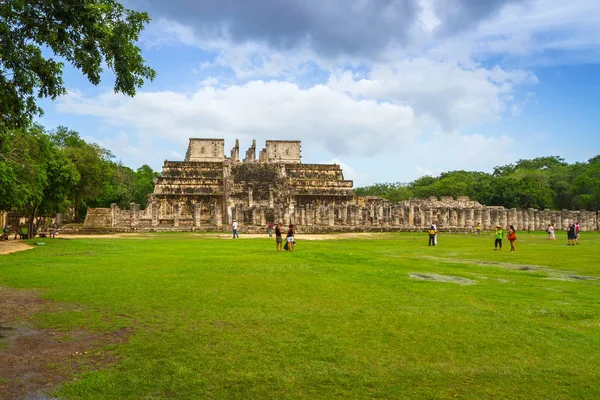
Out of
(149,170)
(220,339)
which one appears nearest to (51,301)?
(220,339)

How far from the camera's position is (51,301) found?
7.75 meters

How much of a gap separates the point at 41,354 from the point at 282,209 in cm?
3249

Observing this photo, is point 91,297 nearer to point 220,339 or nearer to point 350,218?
point 220,339

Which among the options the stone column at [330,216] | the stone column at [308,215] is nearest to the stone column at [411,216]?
the stone column at [330,216]

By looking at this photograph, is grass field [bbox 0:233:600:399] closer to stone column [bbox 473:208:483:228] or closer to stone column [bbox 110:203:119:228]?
A: stone column [bbox 110:203:119:228]

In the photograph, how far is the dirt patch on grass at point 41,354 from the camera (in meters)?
4.38

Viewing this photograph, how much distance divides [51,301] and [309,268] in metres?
6.28

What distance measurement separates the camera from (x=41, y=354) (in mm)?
5176

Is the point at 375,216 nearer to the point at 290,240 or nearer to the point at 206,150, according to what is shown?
the point at 290,240

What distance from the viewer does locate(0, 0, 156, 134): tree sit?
6.35 metres

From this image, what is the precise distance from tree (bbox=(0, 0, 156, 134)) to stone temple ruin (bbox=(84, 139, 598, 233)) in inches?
995

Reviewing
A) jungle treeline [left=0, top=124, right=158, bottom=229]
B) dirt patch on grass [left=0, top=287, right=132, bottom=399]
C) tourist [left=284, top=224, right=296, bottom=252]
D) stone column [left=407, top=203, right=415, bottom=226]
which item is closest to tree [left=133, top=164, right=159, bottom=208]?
jungle treeline [left=0, top=124, right=158, bottom=229]

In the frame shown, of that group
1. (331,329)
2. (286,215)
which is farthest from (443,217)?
(331,329)

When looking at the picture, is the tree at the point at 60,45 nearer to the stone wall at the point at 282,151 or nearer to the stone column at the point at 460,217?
the stone column at the point at 460,217
